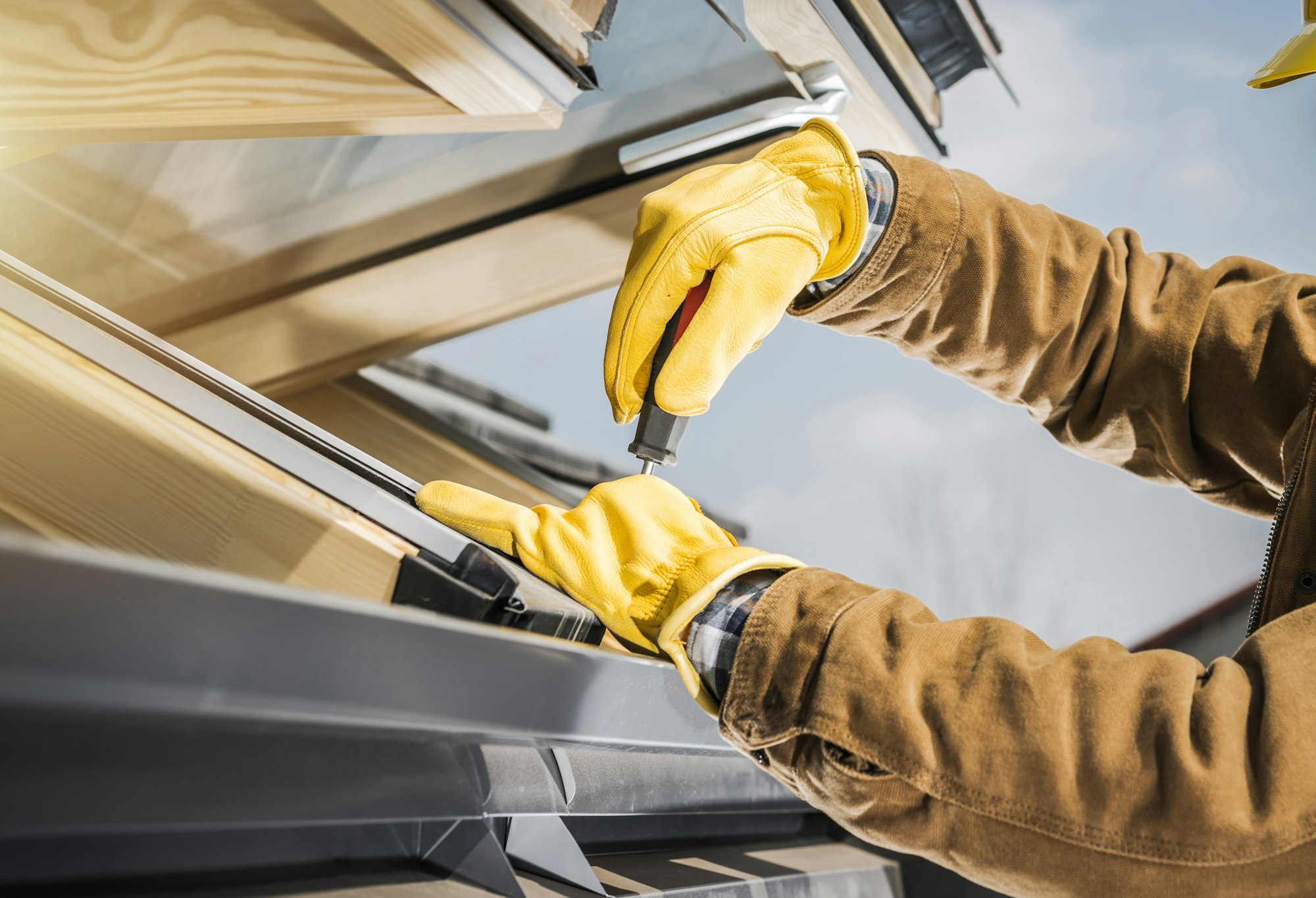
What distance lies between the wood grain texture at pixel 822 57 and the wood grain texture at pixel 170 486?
100cm

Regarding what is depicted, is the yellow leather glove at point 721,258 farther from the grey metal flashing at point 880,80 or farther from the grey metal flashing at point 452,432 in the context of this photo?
the grey metal flashing at point 452,432

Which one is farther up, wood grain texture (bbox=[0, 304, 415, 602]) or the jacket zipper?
the jacket zipper

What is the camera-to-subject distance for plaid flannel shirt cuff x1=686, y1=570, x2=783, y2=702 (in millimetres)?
653

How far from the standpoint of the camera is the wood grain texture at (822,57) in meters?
1.24

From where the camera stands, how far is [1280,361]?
3.25 ft

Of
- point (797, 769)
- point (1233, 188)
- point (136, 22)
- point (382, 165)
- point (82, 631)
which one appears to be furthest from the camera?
point (1233, 188)

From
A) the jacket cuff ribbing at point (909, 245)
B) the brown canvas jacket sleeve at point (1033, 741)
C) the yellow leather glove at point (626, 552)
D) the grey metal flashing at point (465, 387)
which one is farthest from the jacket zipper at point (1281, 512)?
the grey metal flashing at point (465, 387)

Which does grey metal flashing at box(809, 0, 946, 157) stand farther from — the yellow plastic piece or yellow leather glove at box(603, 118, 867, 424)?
the yellow plastic piece

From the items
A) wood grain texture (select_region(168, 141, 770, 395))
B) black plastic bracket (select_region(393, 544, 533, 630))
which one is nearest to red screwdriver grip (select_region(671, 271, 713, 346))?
black plastic bracket (select_region(393, 544, 533, 630))

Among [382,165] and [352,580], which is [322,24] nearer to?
[382,165]

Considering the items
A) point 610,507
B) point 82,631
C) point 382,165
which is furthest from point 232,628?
point 382,165

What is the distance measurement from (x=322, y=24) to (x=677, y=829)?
3.39ft

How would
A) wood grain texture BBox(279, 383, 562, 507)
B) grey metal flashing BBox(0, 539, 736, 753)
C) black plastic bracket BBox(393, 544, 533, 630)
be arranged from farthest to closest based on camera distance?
1. wood grain texture BBox(279, 383, 562, 507)
2. black plastic bracket BBox(393, 544, 533, 630)
3. grey metal flashing BBox(0, 539, 736, 753)

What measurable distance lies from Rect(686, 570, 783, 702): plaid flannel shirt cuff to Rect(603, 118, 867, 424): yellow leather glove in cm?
28
